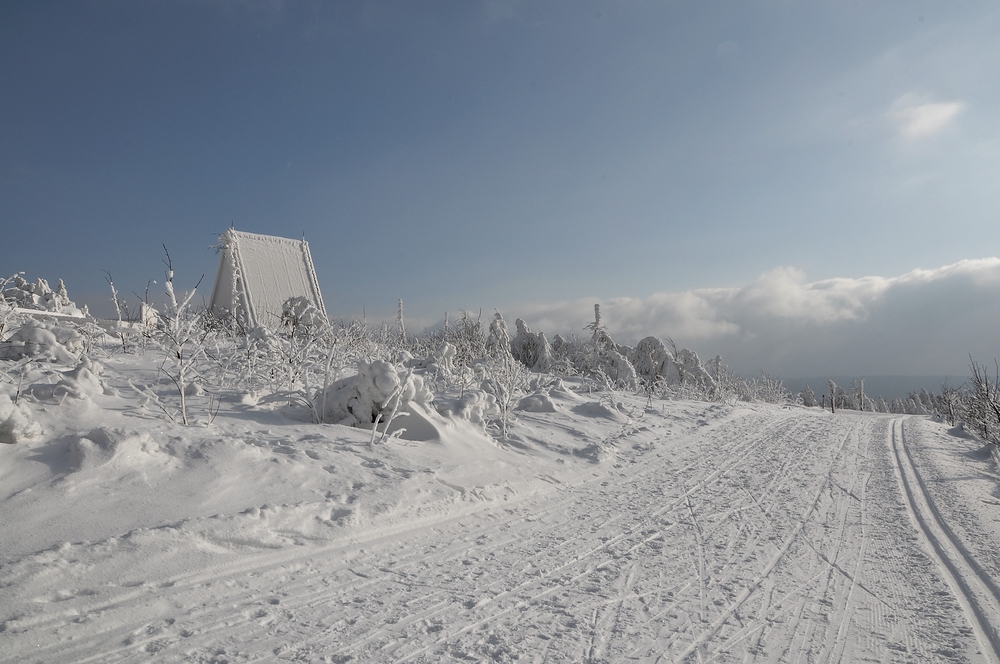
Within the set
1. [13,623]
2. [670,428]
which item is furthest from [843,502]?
[13,623]

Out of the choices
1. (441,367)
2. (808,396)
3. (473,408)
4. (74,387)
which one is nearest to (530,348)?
(441,367)

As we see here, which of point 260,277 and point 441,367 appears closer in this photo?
point 441,367

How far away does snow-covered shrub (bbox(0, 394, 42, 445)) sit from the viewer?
412cm

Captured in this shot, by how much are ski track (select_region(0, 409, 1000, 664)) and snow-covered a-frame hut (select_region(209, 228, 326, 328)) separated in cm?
1289

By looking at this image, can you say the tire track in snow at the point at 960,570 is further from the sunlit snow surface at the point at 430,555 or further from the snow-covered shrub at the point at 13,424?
the snow-covered shrub at the point at 13,424

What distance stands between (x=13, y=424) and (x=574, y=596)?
4.80m

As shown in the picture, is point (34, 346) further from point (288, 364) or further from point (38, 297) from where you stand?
point (38, 297)

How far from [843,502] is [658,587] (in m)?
3.83

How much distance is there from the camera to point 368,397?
23.5 feet

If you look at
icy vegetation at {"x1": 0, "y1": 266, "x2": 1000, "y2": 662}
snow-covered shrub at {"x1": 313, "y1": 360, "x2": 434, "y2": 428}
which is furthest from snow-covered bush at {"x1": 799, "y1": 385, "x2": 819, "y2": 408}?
snow-covered shrub at {"x1": 313, "y1": 360, "x2": 434, "y2": 428}

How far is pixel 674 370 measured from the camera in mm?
26781

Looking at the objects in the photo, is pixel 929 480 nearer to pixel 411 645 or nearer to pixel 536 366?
pixel 411 645

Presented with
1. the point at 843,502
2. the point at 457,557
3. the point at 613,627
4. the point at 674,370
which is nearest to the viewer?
the point at 613,627

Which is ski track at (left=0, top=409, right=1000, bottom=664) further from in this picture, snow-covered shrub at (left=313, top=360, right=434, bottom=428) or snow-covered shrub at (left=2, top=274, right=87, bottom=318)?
snow-covered shrub at (left=2, top=274, right=87, bottom=318)
